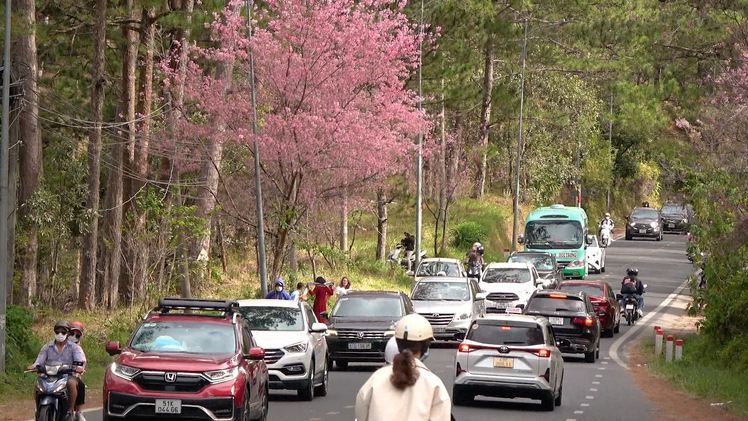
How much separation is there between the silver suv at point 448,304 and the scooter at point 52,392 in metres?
18.4

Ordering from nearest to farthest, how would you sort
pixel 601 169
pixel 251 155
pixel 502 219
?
pixel 251 155, pixel 502 219, pixel 601 169

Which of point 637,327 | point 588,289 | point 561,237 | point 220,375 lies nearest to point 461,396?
point 220,375

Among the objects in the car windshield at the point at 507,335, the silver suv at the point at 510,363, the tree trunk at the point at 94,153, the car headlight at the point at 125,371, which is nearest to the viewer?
the car headlight at the point at 125,371

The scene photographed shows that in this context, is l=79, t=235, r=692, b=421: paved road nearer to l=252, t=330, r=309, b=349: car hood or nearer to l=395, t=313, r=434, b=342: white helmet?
l=252, t=330, r=309, b=349: car hood

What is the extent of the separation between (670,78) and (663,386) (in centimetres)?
1581

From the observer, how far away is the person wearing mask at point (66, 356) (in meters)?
15.2

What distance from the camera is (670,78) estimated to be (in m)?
40.1

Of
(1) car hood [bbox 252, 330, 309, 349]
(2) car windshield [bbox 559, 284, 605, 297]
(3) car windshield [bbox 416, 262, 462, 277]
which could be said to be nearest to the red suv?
(1) car hood [bbox 252, 330, 309, 349]

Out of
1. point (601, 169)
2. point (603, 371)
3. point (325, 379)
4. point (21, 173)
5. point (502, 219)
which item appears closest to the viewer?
point (325, 379)

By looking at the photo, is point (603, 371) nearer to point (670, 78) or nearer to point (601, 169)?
point (670, 78)

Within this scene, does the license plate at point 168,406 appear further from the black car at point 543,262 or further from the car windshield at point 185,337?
the black car at point 543,262

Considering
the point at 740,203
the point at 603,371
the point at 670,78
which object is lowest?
the point at 603,371

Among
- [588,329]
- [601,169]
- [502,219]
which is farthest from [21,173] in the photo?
[601,169]

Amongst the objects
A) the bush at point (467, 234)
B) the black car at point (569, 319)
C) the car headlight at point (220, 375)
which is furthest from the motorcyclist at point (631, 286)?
the car headlight at point (220, 375)
